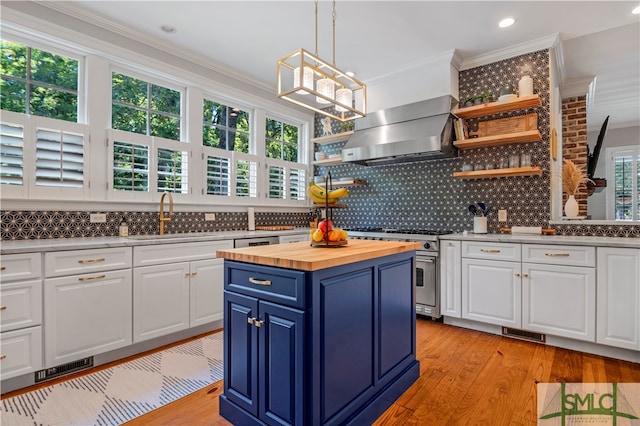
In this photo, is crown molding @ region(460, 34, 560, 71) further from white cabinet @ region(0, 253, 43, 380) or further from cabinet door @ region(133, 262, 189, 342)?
white cabinet @ region(0, 253, 43, 380)

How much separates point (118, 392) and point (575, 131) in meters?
5.51

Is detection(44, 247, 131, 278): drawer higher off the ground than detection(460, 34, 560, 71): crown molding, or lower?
lower

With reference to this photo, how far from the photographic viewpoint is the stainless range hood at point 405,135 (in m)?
3.56

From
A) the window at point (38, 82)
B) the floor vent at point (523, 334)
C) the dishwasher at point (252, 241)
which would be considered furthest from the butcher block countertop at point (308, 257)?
the window at point (38, 82)

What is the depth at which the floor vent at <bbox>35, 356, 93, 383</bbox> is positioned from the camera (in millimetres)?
2195

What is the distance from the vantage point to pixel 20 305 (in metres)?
2.06

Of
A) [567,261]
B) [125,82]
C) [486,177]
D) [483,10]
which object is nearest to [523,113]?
[486,177]

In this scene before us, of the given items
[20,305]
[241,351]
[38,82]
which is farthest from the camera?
[38,82]

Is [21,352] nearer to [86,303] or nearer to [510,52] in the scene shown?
[86,303]

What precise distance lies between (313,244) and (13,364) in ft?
6.47

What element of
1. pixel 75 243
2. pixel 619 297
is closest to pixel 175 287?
pixel 75 243

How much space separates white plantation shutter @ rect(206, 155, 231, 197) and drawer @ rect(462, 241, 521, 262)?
2.74m

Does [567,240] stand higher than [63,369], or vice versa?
[567,240]

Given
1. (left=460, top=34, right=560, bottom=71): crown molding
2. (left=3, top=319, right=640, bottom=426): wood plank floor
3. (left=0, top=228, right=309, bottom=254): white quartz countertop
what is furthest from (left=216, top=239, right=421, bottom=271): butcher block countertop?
(left=460, top=34, right=560, bottom=71): crown molding
